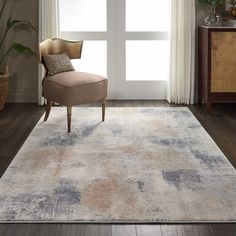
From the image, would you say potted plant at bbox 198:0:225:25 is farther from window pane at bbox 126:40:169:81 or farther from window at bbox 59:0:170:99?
window pane at bbox 126:40:169:81

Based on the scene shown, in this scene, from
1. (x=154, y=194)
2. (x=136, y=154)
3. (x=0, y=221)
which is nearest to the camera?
(x=0, y=221)

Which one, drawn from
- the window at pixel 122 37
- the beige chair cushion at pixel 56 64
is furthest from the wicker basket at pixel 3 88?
the window at pixel 122 37

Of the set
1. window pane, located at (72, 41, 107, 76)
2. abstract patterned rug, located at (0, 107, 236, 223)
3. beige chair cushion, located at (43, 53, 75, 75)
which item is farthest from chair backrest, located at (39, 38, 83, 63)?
window pane, located at (72, 41, 107, 76)

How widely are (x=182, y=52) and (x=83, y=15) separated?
1218 mm

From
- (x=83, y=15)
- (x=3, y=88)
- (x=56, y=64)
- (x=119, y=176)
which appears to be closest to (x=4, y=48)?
(x=3, y=88)

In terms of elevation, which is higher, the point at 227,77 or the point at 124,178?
the point at 227,77

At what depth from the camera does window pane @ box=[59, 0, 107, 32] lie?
5.88 meters

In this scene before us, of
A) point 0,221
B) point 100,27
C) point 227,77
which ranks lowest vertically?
point 0,221

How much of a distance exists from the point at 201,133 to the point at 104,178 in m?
1.44

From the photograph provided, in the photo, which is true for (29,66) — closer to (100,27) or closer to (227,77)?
(100,27)

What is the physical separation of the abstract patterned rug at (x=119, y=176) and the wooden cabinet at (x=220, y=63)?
0.65 meters

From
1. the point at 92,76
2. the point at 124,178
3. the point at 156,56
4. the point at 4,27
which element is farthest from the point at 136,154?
the point at 4,27

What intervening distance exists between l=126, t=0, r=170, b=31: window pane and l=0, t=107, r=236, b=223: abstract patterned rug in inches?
61.3

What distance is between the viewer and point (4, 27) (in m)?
5.83
